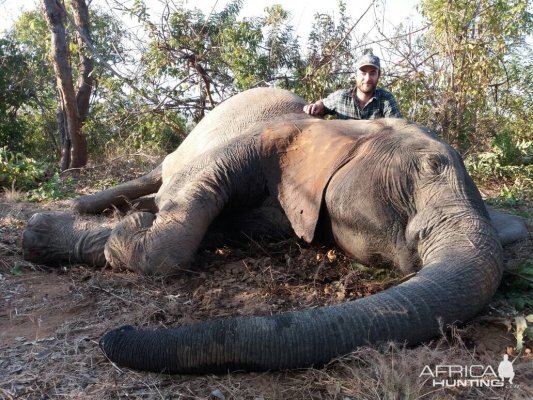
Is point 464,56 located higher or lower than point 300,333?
higher

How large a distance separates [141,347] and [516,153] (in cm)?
595

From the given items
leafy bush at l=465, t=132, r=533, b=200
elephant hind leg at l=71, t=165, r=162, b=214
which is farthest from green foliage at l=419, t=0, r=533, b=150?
elephant hind leg at l=71, t=165, r=162, b=214

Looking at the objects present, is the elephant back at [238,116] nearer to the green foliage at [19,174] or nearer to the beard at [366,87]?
the beard at [366,87]

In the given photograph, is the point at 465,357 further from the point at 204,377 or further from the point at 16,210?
the point at 16,210

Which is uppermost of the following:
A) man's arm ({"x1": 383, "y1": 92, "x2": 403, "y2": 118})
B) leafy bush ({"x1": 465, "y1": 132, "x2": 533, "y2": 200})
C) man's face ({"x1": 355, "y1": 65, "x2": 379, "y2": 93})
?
man's face ({"x1": 355, "y1": 65, "x2": 379, "y2": 93})

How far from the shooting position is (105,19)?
13109 millimetres

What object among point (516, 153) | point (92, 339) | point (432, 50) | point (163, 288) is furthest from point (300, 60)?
point (92, 339)

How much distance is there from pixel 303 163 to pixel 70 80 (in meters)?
6.19

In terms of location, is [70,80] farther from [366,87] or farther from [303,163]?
[303,163]

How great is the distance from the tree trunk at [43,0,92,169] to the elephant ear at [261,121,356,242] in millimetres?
5650

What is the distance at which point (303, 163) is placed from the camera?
3691 mm

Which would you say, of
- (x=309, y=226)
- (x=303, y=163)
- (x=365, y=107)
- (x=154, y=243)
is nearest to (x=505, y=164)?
(x=365, y=107)

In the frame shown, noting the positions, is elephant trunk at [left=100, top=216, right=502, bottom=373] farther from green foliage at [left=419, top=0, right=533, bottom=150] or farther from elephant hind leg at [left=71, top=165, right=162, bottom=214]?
green foliage at [left=419, top=0, right=533, bottom=150]

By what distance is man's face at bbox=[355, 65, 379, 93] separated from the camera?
17.6 feet
